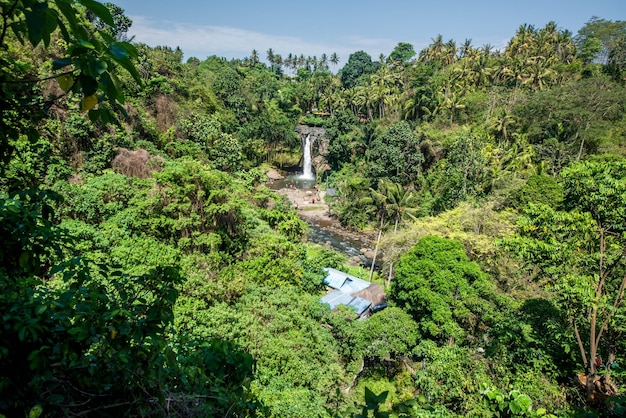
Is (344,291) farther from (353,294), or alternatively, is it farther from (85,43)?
(85,43)

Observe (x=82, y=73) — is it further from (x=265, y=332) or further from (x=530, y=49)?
(x=530, y=49)

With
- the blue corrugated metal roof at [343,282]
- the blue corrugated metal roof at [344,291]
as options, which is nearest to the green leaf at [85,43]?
the blue corrugated metal roof at [344,291]

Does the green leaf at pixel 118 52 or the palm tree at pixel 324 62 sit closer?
the green leaf at pixel 118 52

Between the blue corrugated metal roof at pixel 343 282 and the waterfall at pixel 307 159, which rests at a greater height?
the waterfall at pixel 307 159

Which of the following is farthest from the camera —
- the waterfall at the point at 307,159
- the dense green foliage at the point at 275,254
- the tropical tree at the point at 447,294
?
the waterfall at the point at 307,159

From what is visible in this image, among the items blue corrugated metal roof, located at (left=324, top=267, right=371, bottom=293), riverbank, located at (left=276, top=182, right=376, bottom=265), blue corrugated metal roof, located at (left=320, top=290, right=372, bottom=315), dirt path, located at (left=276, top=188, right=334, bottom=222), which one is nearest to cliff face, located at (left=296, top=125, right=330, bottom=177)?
dirt path, located at (left=276, top=188, right=334, bottom=222)

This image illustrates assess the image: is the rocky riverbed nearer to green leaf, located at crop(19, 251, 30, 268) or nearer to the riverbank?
the riverbank

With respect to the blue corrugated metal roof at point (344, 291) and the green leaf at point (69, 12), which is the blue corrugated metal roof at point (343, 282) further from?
the green leaf at point (69, 12)

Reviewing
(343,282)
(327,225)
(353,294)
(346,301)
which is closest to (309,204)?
(327,225)

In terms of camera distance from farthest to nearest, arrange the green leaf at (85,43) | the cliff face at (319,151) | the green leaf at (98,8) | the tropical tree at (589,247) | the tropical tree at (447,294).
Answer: the cliff face at (319,151), the tropical tree at (447,294), the tropical tree at (589,247), the green leaf at (85,43), the green leaf at (98,8)
